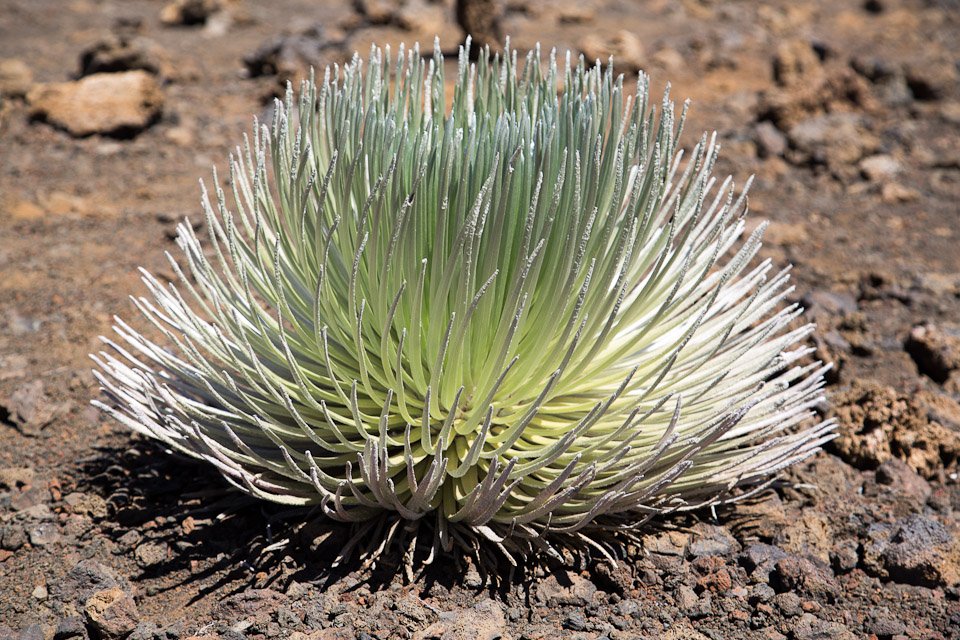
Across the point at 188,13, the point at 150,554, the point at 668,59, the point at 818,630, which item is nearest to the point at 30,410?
the point at 150,554

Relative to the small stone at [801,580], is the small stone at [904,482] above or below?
above

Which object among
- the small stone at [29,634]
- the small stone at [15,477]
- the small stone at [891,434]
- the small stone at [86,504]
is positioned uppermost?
the small stone at [891,434]

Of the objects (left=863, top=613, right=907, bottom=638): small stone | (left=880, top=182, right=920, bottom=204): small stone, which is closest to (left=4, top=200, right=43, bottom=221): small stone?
(left=863, top=613, right=907, bottom=638): small stone

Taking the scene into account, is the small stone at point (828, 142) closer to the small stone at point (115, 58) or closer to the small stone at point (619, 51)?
the small stone at point (619, 51)

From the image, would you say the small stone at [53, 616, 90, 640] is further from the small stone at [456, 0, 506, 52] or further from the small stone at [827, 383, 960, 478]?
the small stone at [456, 0, 506, 52]

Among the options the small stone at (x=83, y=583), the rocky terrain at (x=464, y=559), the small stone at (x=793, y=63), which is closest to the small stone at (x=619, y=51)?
the rocky terrain at (x=464, y=559)

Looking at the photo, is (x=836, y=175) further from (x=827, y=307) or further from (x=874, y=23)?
(x=874, y=23)

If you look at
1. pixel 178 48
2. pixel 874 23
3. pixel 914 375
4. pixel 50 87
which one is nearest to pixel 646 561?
pixel 914 375
